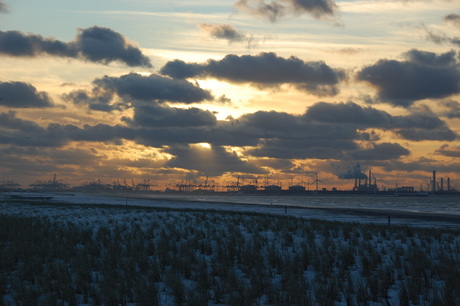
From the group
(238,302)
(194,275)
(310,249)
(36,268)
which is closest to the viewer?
(238,302)

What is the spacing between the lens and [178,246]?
1021 inches

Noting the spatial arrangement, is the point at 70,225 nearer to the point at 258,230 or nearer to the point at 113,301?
the point at 258,230

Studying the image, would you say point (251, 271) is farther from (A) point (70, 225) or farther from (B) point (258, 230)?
(A) point (70, 225)

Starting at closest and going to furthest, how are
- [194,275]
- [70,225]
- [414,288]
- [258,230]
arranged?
[414,288] < [194,275] < [258,230] < [70,225]

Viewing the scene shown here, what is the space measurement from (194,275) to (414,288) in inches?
315

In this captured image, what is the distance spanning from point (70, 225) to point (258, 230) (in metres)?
14.0

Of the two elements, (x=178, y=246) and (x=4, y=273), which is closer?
(x=4, y=273)

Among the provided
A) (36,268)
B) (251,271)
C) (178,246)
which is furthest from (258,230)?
(36,268)

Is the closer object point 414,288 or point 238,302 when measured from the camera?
point 238,302

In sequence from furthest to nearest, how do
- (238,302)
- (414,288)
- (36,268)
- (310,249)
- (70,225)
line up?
(70,225), (310,249), (36,268), (414,288), (238,302)

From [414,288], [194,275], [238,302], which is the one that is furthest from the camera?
[194,275]

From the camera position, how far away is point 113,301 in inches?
607

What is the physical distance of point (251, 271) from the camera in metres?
19.3

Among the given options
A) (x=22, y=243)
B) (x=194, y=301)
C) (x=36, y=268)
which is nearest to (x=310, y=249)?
(x=194, y=301)
